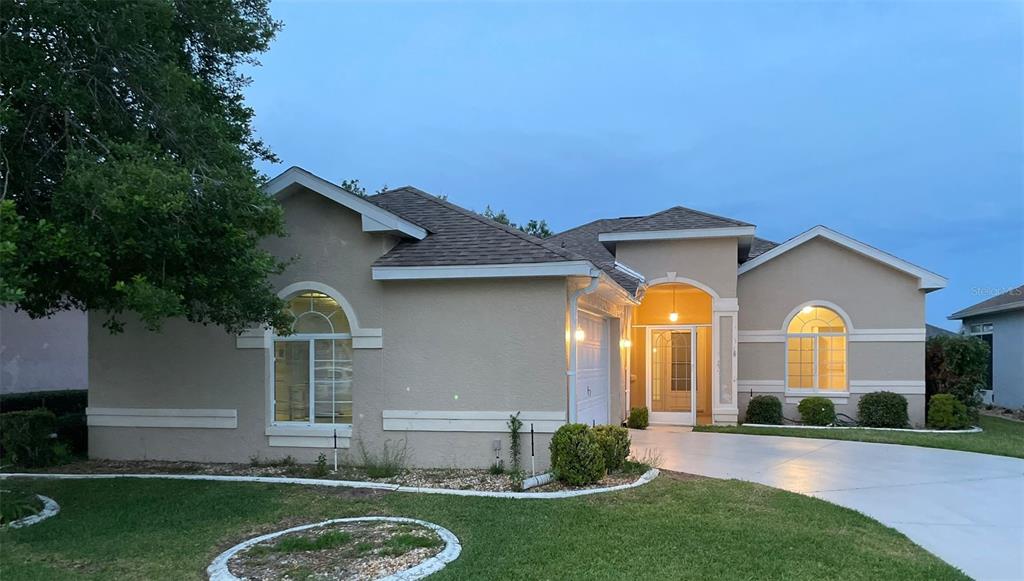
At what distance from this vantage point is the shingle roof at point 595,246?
13750 mm

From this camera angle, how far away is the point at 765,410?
15.4 metres

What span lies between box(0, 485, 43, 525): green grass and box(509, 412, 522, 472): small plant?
5.89 meters

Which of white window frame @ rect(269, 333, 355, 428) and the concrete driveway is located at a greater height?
white window frame @ rect(269, 333, 355, 428)

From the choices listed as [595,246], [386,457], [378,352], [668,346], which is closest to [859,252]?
[668,346]

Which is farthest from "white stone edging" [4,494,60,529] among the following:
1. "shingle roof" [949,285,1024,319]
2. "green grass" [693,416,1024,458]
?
"shingle roof" [949,285,1024,319]

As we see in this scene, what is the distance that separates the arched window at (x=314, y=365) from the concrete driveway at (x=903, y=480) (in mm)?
→ 5382

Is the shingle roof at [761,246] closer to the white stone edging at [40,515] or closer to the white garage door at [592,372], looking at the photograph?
the white garage door at [592,372]

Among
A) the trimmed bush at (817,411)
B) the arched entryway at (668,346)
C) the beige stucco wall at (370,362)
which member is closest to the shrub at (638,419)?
the arched entryway at (668,346)

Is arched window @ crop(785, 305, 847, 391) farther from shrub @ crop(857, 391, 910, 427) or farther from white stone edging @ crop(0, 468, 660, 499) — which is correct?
white stone edging @ crop(0, 468, 660, 499)

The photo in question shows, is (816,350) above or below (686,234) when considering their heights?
below

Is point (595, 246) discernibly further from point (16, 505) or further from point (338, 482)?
point (16, 505)

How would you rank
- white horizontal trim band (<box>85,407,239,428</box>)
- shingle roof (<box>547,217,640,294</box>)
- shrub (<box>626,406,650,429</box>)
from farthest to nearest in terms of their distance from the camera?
shrub (<box>626,406,650,429</box>) → shingle roof (<box>547,217,640,294</box>) → white horizontal trim band (<box>85,407,239,428</box>)

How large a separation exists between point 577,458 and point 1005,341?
2047 centimetres

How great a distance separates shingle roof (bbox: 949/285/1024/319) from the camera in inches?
795
